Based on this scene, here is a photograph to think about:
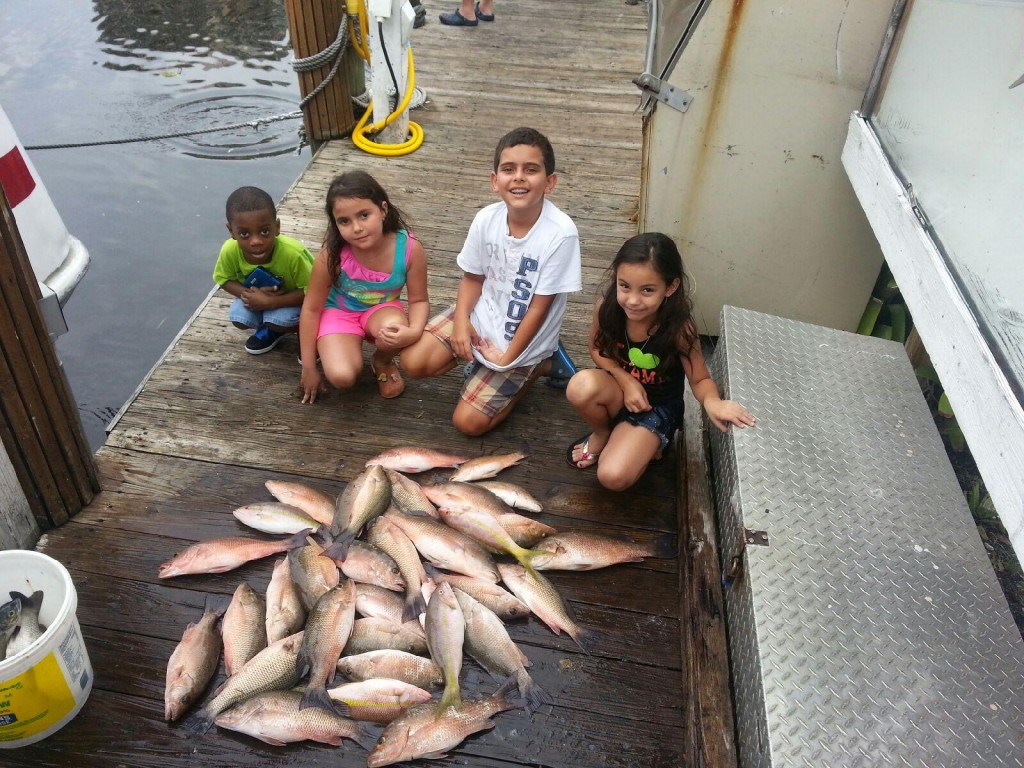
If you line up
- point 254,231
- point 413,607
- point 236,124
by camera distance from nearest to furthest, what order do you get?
point 413,607
point 254,231
point 236,124

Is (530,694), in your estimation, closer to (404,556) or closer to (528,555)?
(528,555)

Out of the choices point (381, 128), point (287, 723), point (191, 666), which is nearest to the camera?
Result: point (287, 723)

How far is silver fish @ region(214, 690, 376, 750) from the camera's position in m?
2.16

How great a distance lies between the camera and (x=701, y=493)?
2.96m

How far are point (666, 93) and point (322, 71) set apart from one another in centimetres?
312

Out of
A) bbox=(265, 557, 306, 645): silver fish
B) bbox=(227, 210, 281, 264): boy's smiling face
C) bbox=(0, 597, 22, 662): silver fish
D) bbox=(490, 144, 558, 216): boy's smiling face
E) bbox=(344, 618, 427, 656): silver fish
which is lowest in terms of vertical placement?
bbox=(344, 618, 427, 656): silver fish

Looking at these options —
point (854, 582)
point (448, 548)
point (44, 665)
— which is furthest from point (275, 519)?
point (854, 582)

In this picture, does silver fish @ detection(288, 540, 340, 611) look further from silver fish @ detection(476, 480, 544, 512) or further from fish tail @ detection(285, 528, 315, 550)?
silver fish @ detection(476, 480, 544, 512)

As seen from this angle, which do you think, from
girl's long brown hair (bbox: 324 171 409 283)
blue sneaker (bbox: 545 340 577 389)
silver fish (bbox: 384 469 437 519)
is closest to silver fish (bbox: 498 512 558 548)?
silver fish (bbox: 384 469 437 519)

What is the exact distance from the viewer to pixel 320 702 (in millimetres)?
2211

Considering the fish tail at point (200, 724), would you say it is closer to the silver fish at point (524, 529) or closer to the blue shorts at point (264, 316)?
the silver fish at point (524, 529)

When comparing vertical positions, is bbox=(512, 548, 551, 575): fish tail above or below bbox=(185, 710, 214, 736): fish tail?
above

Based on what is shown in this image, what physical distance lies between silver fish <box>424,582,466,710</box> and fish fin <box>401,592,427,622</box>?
43mm

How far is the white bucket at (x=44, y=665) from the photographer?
1.99 meters
